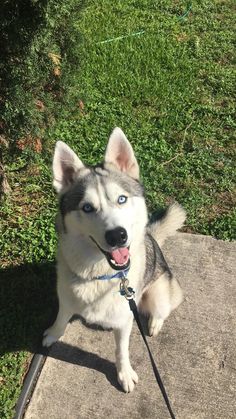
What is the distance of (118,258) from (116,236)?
0.97 ft

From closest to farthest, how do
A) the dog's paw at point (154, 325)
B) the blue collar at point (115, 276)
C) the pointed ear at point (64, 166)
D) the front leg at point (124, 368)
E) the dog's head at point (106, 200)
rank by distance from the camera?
the dog's head at point (106, 200) → the pointed ear at point (64, 166) → the blue collar at point (115, 276) → the front leg at point (124, 368) → the dog's paw at point (154, 325)

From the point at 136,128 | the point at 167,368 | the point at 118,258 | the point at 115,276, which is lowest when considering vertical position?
the point at 167,368

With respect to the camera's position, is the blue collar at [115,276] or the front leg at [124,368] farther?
the front leg at [124,368]

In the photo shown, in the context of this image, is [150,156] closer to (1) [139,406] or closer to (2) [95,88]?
(2) [95,88]

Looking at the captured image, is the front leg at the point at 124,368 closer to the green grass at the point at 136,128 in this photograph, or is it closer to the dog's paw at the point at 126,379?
the dog's paw at the point at 126,379

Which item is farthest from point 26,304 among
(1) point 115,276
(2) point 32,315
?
(1) point 115,276

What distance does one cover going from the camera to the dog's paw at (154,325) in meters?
4.00

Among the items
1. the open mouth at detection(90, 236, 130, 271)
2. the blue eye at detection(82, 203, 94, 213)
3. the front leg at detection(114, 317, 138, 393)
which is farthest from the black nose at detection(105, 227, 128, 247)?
the front leg at detection(114, 317, 138, 393)

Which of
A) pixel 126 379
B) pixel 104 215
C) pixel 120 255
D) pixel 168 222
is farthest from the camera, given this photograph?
pixel 168 222

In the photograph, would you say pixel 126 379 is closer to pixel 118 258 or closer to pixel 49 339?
pixel 49 339

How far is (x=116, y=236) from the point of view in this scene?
111 inches

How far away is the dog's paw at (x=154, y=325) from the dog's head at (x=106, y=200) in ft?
→ 3.44

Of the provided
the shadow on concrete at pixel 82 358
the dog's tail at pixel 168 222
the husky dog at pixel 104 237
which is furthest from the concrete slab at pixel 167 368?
the dog's tail at pixel 168 222

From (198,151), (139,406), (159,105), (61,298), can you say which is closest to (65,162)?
(61,298)
